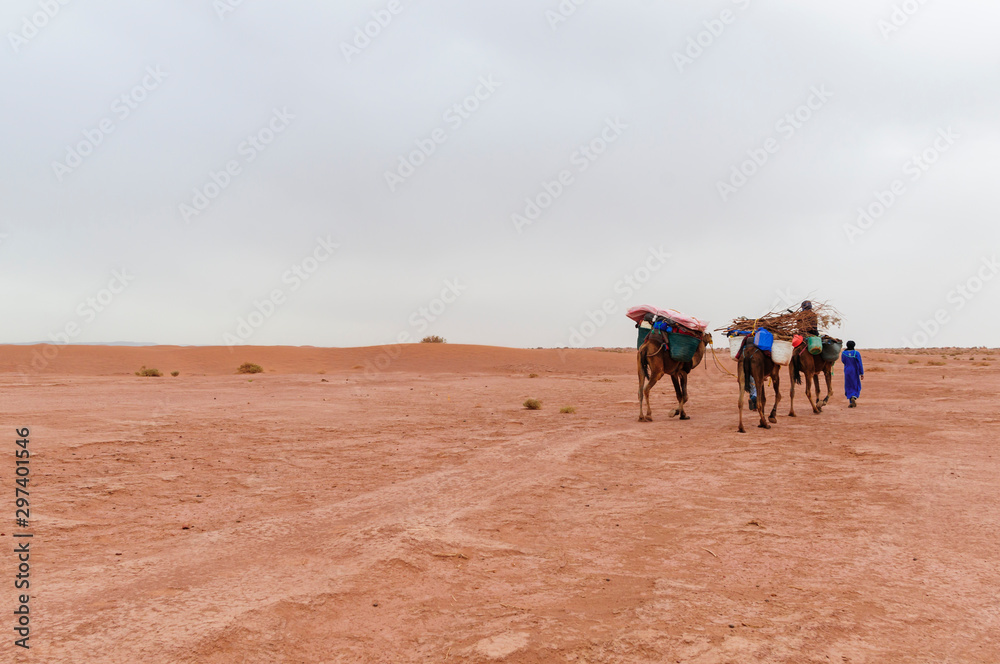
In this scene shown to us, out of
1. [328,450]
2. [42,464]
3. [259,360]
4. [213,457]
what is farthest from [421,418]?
[259,360]

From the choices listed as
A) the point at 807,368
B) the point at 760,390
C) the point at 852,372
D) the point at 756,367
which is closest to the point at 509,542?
the point at 756,367

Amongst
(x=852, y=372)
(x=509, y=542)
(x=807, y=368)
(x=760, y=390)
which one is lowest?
(x=509, y=542)

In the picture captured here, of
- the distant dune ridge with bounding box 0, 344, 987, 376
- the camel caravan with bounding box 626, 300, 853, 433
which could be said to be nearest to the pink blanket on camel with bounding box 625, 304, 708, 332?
the camel caravan with bounding box 626, 300, 853, 433

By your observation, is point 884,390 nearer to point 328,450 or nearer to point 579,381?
point 579,381

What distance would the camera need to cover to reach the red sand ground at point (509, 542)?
3.93 metres

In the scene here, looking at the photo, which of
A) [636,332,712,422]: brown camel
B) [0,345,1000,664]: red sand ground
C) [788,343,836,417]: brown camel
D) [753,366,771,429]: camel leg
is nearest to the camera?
[0,345,1000,664]: red sand ground

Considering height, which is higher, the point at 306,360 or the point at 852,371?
the point at 306,360

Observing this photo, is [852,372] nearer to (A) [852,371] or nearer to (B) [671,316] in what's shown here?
(A) [852,371]

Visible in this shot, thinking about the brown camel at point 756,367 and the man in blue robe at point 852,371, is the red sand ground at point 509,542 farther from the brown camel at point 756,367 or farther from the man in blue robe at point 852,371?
the man in blue robe at point 852,371

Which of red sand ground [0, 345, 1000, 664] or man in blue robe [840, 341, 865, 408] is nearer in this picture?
red sand ground [0, 345, 1000, 664]

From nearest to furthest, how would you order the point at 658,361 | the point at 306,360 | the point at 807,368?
the point at 658,361
the point at 807,368
the point at 306,360

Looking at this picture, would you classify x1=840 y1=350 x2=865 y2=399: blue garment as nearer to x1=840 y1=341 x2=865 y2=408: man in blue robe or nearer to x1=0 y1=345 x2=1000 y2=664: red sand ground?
x1=840 y1=341 x2=865 y2=408: man in blue robe

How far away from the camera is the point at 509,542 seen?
19.0 ft

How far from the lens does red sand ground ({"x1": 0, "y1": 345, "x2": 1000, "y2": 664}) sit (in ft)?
12.9
